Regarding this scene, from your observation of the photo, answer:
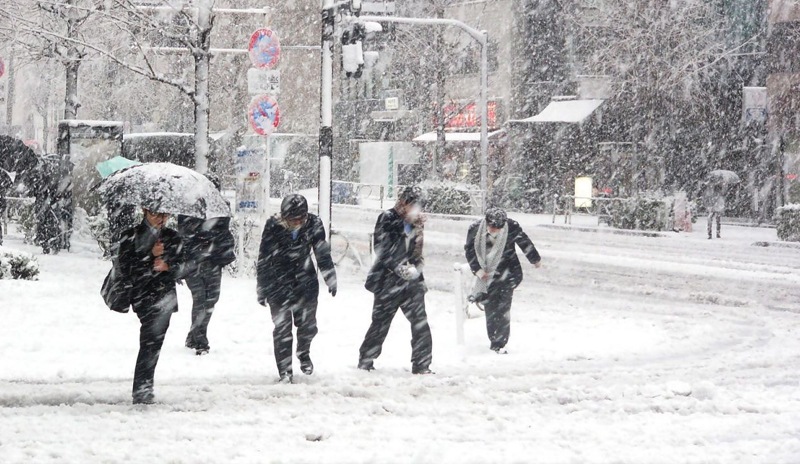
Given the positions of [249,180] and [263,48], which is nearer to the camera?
[263,48]

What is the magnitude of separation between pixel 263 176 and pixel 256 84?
1496 mm

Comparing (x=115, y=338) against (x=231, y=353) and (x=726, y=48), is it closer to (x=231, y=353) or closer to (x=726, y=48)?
(x=231, y=353)

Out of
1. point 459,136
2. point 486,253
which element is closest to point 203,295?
point 486,253

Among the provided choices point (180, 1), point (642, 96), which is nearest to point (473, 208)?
point (642, 96)

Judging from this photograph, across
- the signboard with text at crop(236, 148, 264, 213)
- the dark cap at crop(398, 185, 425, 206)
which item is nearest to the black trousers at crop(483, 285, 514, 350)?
the dark cap at crop(398, 185, 425, 206)

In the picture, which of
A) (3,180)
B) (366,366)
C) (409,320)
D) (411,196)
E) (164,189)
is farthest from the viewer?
(3,180)

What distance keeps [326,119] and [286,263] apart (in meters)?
7.20

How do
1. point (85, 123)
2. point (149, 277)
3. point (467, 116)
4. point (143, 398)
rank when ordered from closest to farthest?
1. point (149, 277)
2. point (143, 398)
3. point (85, 123)
4. point (467, 116)

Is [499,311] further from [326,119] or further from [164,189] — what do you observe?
[326,119]

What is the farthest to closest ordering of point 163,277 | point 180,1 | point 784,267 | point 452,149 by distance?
point 452,149, point 784,267, point 180,1, point 163,277

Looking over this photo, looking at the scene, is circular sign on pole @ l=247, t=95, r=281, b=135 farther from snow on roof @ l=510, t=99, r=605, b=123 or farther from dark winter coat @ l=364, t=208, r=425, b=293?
snow on roof @ l=510, t=99, r=605, b=123

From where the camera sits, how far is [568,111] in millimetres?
39062

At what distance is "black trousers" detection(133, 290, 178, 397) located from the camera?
7.50 metres

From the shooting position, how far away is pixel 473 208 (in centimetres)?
3553
